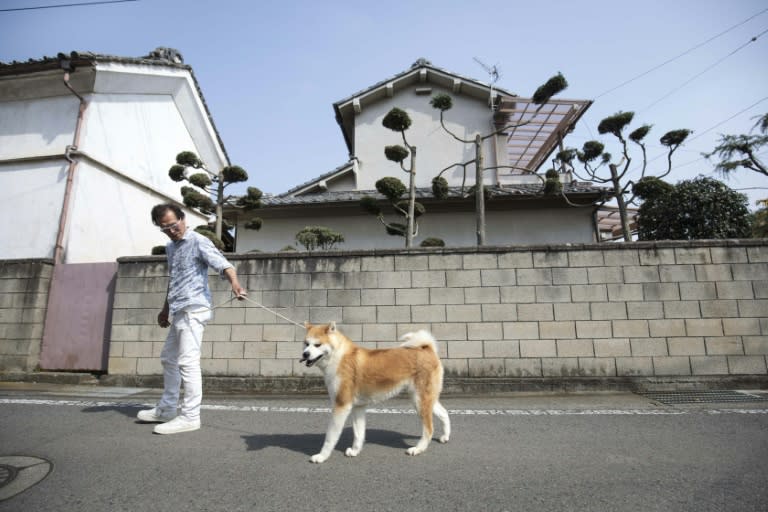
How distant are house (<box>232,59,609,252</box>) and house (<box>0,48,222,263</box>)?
2.89m

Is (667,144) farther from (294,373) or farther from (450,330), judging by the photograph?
(294,373)

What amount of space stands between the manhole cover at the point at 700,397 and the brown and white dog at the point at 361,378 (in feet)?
11.3

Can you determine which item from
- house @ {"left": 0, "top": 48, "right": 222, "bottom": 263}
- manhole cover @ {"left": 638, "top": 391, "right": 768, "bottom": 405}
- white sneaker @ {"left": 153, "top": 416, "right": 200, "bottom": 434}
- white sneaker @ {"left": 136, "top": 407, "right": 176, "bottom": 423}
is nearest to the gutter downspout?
house @ {"left": 0, "top": 48, "right": 222, "bottom": 263}

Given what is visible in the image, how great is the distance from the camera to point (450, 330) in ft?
19.4

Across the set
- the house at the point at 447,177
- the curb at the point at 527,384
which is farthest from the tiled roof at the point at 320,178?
the curb at the point at 527,384

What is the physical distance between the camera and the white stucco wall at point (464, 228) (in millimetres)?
11203

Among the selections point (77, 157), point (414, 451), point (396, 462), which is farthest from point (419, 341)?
point (77, 157)

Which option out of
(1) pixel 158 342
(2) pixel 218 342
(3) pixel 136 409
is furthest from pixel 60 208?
(3) pixel 136 409

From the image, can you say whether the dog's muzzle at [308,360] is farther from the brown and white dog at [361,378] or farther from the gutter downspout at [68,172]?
the gutter downspout at [68,172]

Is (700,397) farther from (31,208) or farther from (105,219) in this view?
(31,208)

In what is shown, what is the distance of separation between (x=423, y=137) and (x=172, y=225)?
12762 millimetres

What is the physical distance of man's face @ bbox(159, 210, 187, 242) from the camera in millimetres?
3836

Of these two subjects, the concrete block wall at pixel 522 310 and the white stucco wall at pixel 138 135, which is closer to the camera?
the concrete block wall at pixel 522 310

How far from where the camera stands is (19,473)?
269cm
